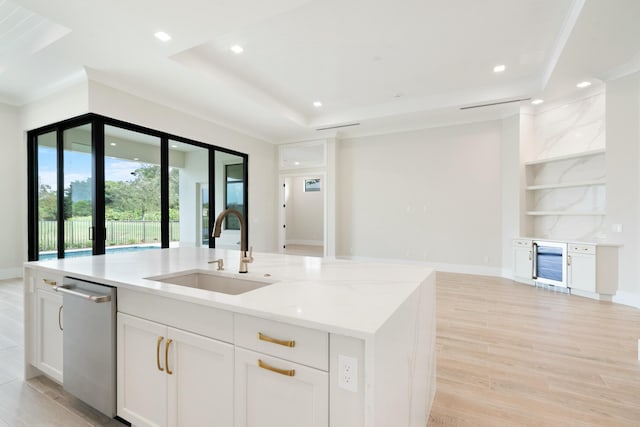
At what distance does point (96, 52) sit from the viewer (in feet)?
11.6

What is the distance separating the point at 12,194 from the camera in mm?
5074

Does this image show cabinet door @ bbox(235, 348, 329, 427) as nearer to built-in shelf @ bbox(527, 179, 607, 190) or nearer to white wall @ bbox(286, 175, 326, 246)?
built-in shelf @ bbox(527, 179, 607, 190)

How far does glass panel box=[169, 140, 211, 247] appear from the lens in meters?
5.27

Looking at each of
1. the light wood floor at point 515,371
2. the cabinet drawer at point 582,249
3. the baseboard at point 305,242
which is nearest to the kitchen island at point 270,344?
the light wood floor at point 515,371

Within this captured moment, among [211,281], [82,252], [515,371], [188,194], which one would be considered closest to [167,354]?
[211,281]

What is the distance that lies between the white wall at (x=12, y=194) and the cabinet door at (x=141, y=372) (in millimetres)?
5537

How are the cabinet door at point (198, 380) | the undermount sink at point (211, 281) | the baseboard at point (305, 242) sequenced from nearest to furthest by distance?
the cabinet door at point (198, 380), the undermount sink at point (211, 281), the baseboard at point (305, 242)

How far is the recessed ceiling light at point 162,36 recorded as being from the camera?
316cm

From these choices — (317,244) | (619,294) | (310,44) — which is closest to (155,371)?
(310,44)

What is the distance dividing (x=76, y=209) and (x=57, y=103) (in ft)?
5.42

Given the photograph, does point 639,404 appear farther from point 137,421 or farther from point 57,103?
point 57,103

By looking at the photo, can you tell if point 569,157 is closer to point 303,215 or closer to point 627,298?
point 627,298

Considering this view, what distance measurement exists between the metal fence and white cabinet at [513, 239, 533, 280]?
6.14 m

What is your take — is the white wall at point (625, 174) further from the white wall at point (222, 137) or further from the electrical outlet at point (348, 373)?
the white wall at point (222, 137)
